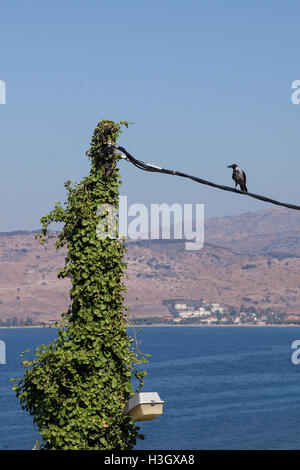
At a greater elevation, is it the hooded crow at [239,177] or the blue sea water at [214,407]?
the hooded crow at [239,177]

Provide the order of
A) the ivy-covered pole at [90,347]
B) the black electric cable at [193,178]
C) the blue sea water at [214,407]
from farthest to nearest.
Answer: the blue sea water at [214,407]
the ivy-covered pole at [90,347]
the black electric cable at [193,178]

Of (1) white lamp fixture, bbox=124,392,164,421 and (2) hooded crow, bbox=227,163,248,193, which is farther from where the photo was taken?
(2) hooded crow, bbox=227,163,248,193

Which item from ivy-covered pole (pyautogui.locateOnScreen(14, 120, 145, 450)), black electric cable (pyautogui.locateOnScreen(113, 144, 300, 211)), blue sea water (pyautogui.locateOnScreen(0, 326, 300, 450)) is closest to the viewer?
black electric cable (pyautogui.locateOnScreen(113, 144, 300, 211))

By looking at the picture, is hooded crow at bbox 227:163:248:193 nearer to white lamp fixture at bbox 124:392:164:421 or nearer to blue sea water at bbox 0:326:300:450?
white lamp fixture at bbox 124:392:164:421

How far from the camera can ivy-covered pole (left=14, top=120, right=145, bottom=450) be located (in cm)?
1088

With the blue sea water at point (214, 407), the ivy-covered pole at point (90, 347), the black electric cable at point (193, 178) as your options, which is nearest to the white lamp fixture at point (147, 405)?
the ivy-covered pole at point (90, 347)

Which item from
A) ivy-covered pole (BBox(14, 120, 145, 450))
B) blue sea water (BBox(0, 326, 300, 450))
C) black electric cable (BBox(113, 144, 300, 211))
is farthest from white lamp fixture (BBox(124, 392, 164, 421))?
blue sea water (BBox(0, 326, 300, 450))

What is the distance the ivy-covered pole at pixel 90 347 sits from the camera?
1088cm

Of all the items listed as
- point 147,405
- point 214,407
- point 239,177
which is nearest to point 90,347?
point 147,405

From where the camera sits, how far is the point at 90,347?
1112cm

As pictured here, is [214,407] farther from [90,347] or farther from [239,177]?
[239,177]

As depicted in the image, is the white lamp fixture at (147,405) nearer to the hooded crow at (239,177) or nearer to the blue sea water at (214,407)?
the hooded crow at (239,177)

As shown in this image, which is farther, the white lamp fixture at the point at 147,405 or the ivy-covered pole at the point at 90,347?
the ivy-covered pole at the point at 90,347
